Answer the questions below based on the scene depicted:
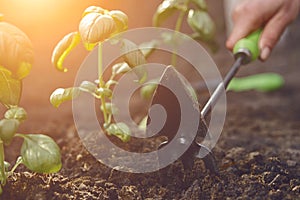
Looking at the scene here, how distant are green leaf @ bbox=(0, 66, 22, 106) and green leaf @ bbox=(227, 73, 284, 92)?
2.02 m

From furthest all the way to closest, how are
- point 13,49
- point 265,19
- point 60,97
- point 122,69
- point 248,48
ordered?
point 265,19 → point 248,48 → point 122,69 → point 60,97 → point 13,49

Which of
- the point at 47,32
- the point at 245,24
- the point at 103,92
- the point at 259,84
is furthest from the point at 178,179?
the point at 47,32

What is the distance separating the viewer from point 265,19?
2.26 metres

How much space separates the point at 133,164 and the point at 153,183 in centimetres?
11

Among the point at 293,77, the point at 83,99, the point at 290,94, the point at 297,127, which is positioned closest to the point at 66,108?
the point at 83,99

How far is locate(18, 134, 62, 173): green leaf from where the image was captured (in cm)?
135

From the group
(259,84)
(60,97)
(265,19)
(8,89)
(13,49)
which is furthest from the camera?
(259,84)

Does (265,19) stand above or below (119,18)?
below

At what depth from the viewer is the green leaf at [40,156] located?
1.35 meters

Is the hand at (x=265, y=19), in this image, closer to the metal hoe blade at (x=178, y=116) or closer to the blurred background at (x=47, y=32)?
the metal hoe blade at (x=178, y=116)

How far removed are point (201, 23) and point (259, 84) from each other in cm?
132

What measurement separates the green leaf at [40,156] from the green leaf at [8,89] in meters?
0.12

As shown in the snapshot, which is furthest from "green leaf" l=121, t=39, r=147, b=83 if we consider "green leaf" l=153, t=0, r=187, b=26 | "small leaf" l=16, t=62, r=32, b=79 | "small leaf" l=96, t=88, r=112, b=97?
"green leaf" l=153, t=0, r=187, b=26

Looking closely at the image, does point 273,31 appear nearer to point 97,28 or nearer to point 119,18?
point 119,18
